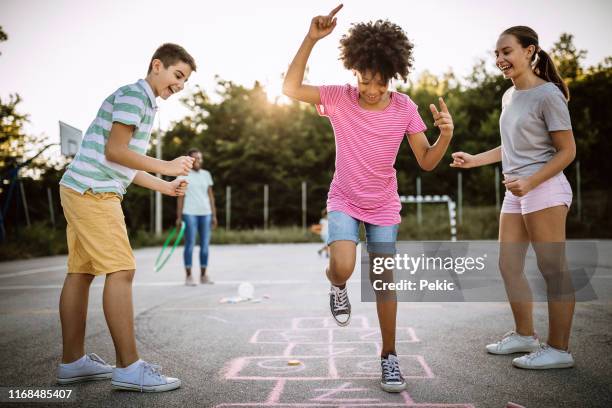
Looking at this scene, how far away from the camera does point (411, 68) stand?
2924 mm

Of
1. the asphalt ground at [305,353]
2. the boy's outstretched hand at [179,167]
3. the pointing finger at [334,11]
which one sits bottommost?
the asphalt ground at [305,353]

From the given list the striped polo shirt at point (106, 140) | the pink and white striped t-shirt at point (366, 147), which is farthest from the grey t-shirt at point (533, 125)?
the striped polo shirt at point (106, 140)

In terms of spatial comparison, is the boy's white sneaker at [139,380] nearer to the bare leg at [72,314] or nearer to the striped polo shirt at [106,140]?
the bare leg at [72,314]

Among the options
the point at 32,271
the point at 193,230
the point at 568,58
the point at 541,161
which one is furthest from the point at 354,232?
the point at 568,58

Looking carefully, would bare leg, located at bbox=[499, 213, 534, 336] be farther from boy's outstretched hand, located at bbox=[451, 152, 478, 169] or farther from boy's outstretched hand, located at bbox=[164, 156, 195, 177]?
boy's outstretched hand, located at bbox=[164, 156, 195, 177]

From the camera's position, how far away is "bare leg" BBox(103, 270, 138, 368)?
278cm

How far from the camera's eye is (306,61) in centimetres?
283

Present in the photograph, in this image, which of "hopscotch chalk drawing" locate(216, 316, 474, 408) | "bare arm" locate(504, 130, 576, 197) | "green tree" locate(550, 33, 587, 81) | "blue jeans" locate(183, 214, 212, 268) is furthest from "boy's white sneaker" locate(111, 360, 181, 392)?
"green tree" locate(550, 33, 587, 81)

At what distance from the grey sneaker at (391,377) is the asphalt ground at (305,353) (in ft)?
0.16

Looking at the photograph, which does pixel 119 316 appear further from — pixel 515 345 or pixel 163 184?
pixel 515 345

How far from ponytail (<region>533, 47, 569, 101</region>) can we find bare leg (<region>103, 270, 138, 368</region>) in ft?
9.23

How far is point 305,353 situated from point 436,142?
65.7 inches

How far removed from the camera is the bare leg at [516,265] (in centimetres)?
349

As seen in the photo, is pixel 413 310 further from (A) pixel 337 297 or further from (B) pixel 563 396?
(B) pixel 563 396
